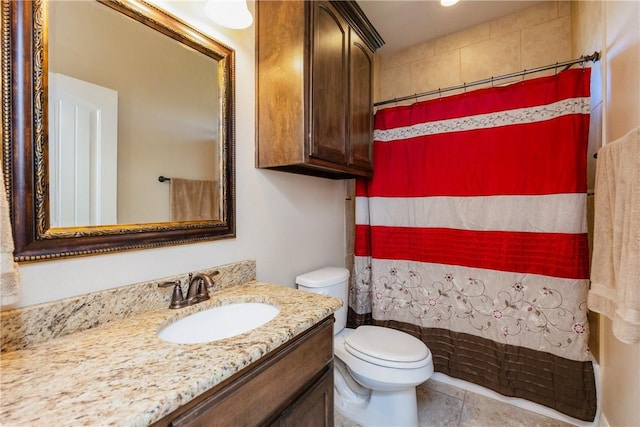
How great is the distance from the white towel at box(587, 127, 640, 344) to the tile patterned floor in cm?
83

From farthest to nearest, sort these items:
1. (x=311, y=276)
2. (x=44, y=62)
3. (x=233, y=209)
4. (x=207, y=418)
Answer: (x=311, y=276) → (x=233, y=209) → (x=44, y=62) → (x=207, y=418)

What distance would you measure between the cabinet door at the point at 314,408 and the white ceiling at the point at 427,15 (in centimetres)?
211

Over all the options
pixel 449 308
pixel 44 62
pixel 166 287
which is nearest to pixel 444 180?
pixel 449 308

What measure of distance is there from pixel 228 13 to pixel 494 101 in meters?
1.50

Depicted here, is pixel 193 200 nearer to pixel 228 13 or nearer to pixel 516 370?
pixel 228 13

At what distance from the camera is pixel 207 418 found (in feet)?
1.97

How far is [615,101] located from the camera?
1224mm

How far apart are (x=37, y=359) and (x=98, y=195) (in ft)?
1.52

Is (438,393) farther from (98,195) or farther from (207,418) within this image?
(98,195)

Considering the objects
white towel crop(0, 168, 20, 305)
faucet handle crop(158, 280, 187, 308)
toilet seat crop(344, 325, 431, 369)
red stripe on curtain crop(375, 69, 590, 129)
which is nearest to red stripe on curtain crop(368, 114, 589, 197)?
red stripe on curtain crop(375, 69, 590, 129)

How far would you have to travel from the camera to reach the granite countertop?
18.7 inches

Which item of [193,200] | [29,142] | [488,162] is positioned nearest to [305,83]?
[193,200]

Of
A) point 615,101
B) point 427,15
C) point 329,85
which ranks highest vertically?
point 427,15

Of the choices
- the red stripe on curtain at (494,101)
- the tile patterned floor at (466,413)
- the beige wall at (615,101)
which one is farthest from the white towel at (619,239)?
the tile patterned floor at (466,413)
